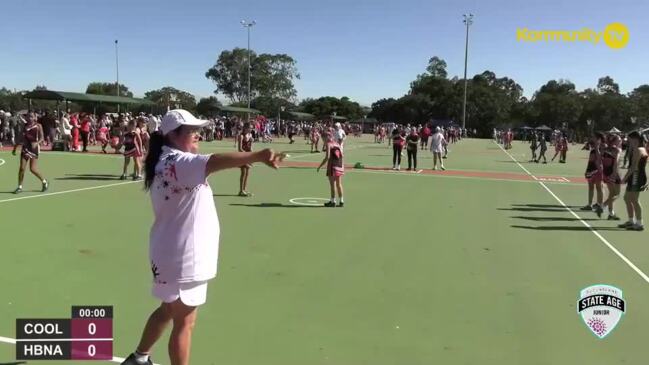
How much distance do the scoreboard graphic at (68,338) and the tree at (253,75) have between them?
3892 inches

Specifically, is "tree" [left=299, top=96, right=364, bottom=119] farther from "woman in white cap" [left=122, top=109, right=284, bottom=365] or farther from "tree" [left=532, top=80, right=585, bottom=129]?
"woman in white cap" [left=122, top=109, right=284, bottom=365]

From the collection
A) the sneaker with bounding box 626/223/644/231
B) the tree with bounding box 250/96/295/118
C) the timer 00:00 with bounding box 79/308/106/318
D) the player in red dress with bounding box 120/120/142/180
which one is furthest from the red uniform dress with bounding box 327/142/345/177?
the tree with bounding box 250/96/295/118

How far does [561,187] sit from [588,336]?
45.5ft

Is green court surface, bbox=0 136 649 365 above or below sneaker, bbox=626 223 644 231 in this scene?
below

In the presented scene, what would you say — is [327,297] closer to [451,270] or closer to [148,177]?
[451,270]

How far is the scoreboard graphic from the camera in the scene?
434cm

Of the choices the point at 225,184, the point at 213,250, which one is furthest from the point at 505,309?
the point at 225,184

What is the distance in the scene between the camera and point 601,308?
5852 millimetres

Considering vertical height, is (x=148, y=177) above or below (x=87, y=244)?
above

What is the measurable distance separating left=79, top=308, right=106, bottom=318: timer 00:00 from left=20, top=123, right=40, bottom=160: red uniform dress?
9.09m

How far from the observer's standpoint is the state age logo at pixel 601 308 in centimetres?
530

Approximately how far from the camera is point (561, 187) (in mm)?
17891

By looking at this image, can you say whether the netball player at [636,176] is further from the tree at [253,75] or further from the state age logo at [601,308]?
the tree at [253,75]

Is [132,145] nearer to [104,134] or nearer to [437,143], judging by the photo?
[437,143]
